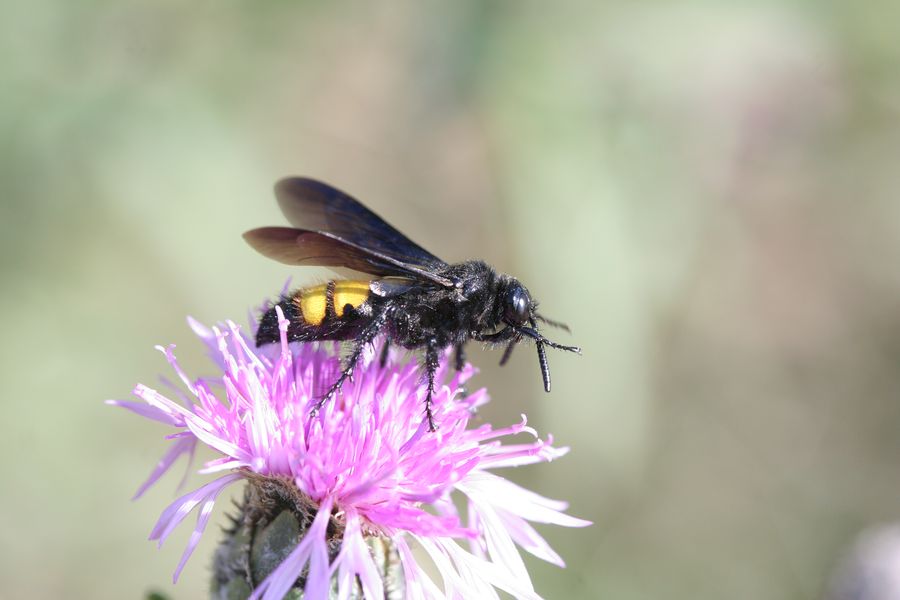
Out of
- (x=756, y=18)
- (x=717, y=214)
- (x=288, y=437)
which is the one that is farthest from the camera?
(x=717, y=214)

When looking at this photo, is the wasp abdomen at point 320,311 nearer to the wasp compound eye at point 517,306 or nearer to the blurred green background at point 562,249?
the wasp compound eye at point 517,306

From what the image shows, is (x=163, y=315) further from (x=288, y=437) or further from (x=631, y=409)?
(x=288, y=437)

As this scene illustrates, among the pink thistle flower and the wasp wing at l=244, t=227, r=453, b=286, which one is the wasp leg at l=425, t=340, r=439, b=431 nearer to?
the pink thistle flower

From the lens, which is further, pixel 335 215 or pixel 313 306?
pixel 335 215

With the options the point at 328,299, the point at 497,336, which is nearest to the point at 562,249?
the point at 497,336

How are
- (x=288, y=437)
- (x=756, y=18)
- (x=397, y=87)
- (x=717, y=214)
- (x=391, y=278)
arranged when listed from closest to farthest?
(x=288, y=437), (x=391, y=278), (x=756, y=18), (x=717, y=214), (x=397, y=87)

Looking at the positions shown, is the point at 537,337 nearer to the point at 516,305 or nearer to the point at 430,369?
the point at 516,305

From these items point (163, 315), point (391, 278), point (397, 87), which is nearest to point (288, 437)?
point (391, 278)

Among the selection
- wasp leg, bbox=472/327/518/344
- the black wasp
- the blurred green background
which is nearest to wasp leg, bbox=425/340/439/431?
the black wasp
